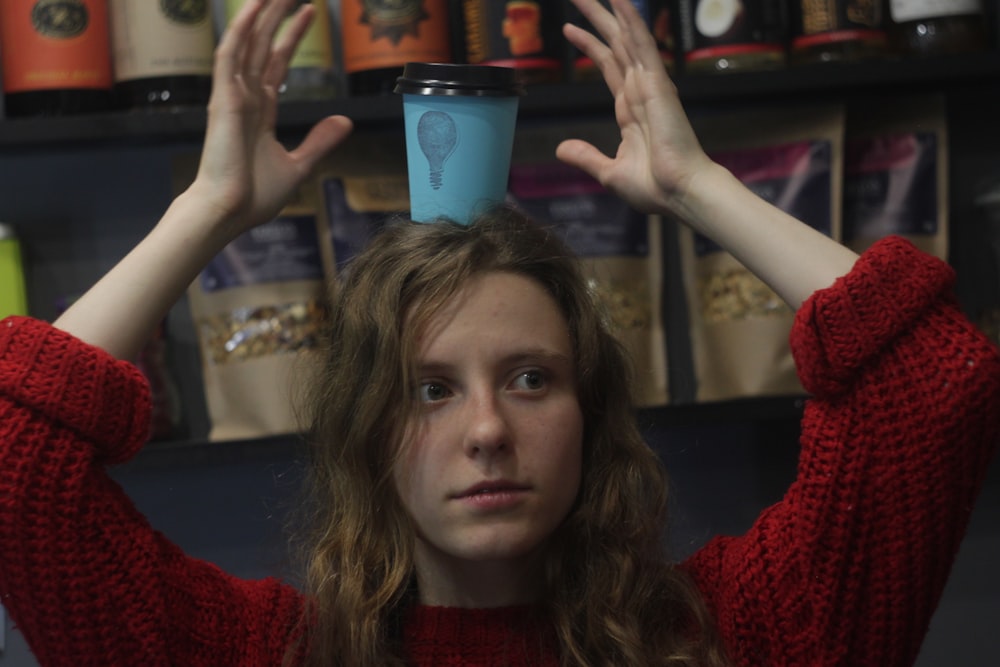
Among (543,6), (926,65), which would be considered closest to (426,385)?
(543,6)

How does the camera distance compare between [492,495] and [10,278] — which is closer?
[492,495]

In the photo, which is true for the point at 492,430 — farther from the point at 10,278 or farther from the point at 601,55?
the point at 10,278

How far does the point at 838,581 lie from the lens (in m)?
0.91

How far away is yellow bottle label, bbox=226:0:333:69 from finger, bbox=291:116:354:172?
240mm

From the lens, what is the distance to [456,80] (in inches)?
37.1

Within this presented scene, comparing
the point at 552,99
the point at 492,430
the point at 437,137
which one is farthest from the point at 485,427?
the point at 552,99

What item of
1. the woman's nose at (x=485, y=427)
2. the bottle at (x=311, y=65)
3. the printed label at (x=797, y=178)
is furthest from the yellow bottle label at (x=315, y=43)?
the woman's nose at (x=485, y=427)

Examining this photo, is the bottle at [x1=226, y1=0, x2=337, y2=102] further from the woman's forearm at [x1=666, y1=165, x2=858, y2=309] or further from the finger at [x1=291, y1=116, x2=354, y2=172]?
the woman's forearm at [x1=666, y1=165, x2=858, y2=309]

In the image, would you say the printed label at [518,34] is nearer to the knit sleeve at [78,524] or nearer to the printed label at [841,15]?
the printed label at [841,15]

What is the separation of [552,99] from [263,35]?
349 millimetres

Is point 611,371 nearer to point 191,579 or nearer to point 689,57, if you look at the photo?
point 191,579

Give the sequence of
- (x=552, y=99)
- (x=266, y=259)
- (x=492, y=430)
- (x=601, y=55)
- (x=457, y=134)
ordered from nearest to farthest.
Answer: (x=492, y=430) → (x=457, y=134) → (x=601, y=55) → (x=552, y=99) → (x=266, y=259)

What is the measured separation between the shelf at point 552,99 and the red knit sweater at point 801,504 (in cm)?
43

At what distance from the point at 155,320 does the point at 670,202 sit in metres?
0.42
